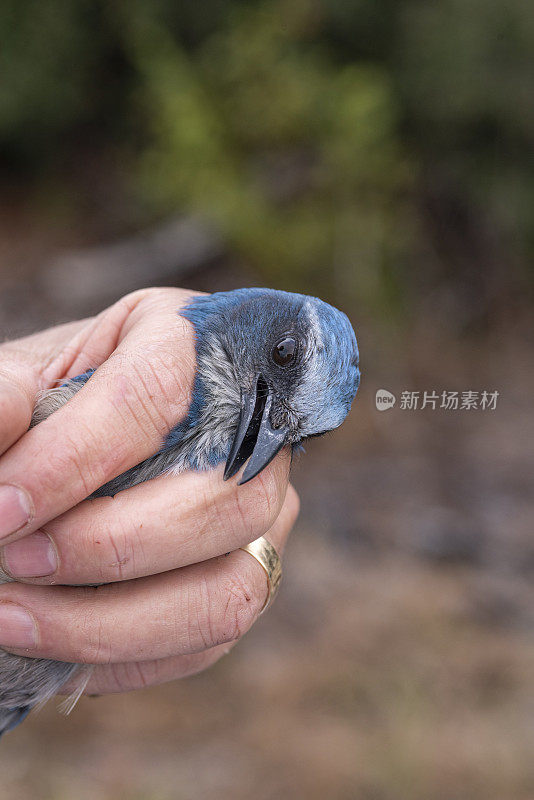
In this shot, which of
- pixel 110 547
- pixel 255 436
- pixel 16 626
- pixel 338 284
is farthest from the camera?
pixel 338 284

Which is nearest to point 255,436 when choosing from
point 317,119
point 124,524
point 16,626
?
point 124,524

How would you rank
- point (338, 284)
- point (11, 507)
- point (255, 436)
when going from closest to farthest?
point (11, 507) < point (255, 436) < point (338, 284)

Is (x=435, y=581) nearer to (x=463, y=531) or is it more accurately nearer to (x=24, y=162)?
(x=463, y=531)

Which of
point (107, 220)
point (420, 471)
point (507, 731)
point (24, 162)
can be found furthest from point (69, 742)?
point (24, 162)

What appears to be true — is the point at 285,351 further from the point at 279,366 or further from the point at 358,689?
the point at 358,689

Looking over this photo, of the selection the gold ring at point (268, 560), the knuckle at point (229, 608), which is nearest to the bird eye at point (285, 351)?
the gold ring at point (268, 560)

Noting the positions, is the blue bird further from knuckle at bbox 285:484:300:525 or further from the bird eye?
knuckle at bbox 285:484:300:525

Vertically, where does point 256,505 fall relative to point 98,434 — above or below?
below
